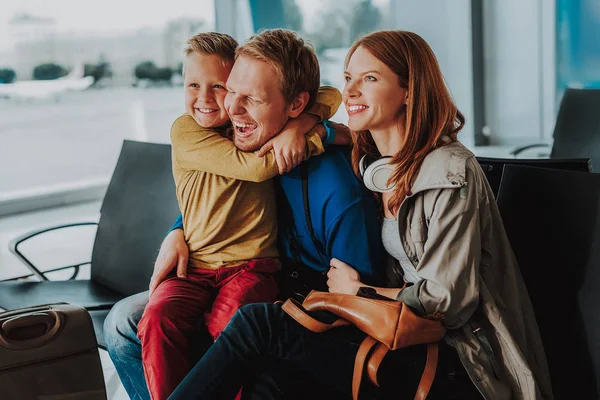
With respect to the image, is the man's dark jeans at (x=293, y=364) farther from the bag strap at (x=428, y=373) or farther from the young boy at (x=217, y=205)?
the young boy at (x=217, y=205)

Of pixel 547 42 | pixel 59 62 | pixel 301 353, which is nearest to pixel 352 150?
pixel 301 353

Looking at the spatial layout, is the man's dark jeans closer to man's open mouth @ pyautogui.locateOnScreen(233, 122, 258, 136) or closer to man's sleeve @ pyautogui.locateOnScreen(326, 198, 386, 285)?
man's sleeve @ pyautogui.locateOnScreen(326, 198, 386, 285)

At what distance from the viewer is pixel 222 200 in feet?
6.89

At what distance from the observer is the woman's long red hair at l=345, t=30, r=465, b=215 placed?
181 centimetres

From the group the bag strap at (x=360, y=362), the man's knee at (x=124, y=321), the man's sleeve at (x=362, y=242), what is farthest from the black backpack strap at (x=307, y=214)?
the man's knee at (x=124, y=321)

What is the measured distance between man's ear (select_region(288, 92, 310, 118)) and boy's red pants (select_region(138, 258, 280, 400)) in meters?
0.42

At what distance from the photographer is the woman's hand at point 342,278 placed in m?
1.87

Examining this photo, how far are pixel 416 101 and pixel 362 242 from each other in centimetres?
39

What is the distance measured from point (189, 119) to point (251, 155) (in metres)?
0.29

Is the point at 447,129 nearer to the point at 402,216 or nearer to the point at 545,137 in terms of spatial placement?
the point at 402,216

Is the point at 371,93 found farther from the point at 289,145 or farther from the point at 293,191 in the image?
the point at 293,191

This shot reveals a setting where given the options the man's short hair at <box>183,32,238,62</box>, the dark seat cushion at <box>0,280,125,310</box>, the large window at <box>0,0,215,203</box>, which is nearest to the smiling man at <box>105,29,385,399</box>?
the man's short hair at <box>183,32,238,62</box>

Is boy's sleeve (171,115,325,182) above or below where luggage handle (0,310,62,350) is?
above

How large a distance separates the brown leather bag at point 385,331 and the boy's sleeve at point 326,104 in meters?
0.61
